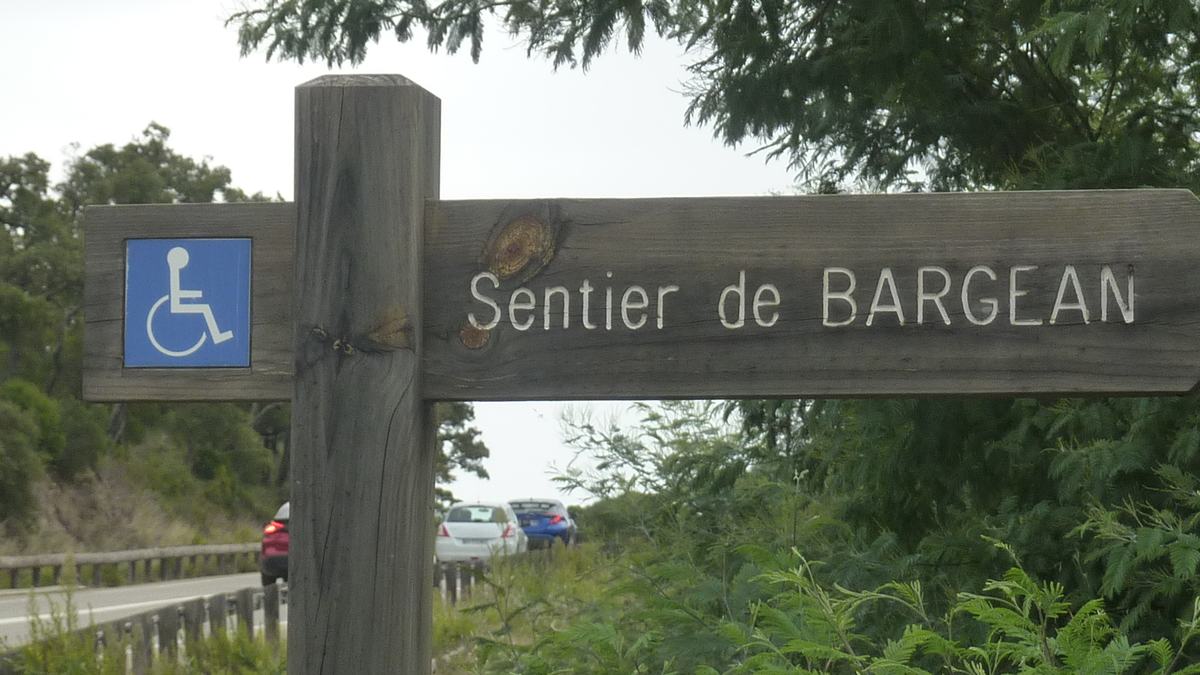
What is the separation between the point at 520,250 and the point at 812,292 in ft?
1.75

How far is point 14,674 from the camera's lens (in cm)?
826

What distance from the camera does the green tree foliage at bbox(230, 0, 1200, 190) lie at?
5988mm

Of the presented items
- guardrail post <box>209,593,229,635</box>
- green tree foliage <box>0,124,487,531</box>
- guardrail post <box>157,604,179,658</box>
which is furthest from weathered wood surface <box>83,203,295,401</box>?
green tree foliage <box>0,124,487,531</box>

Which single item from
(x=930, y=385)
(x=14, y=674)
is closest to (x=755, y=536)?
(x=930, y=385)

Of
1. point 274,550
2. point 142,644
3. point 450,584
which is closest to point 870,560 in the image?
point 142,644

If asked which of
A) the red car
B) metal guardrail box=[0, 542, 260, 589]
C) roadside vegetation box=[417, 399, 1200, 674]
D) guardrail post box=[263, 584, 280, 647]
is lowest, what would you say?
metal guardrail box=[0, 542, 260, 589]

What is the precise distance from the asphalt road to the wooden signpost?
11.1m

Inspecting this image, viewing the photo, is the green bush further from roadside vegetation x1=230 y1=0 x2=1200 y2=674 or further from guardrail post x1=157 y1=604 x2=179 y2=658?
roadside vegetation x1=230 y1=0 x2=1200 y2=674

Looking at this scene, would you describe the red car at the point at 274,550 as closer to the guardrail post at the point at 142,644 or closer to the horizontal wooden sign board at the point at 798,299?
the guardrail post at the point at 142,644

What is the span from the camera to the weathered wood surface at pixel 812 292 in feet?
8.55

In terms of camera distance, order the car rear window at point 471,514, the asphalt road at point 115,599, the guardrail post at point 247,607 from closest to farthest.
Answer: the guardrail post at point 247,607 → the asphalt road at point 115,599 → the car rear window at point 471,514

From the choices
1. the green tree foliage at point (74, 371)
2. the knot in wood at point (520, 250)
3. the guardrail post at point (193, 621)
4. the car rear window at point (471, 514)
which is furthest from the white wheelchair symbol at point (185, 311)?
the green tree foliage at point (74, 371)

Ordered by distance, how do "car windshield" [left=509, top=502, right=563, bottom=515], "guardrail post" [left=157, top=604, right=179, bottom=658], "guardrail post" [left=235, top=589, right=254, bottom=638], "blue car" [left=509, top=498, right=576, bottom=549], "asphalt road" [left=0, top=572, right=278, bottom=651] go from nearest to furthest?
"guardrail post" [left=157, top=604, right=179, bottom=658], "guardrail post" [left=235, top=589, right=254, bottom=638], "asphalt road" [left=0, top=572, right=278, bottom=651], "blue car" [left=509, top=498, right=576, bottom=549], "car windshield" [left=509, top=502, right=563, bottom=515]

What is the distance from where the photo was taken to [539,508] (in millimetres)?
31797
